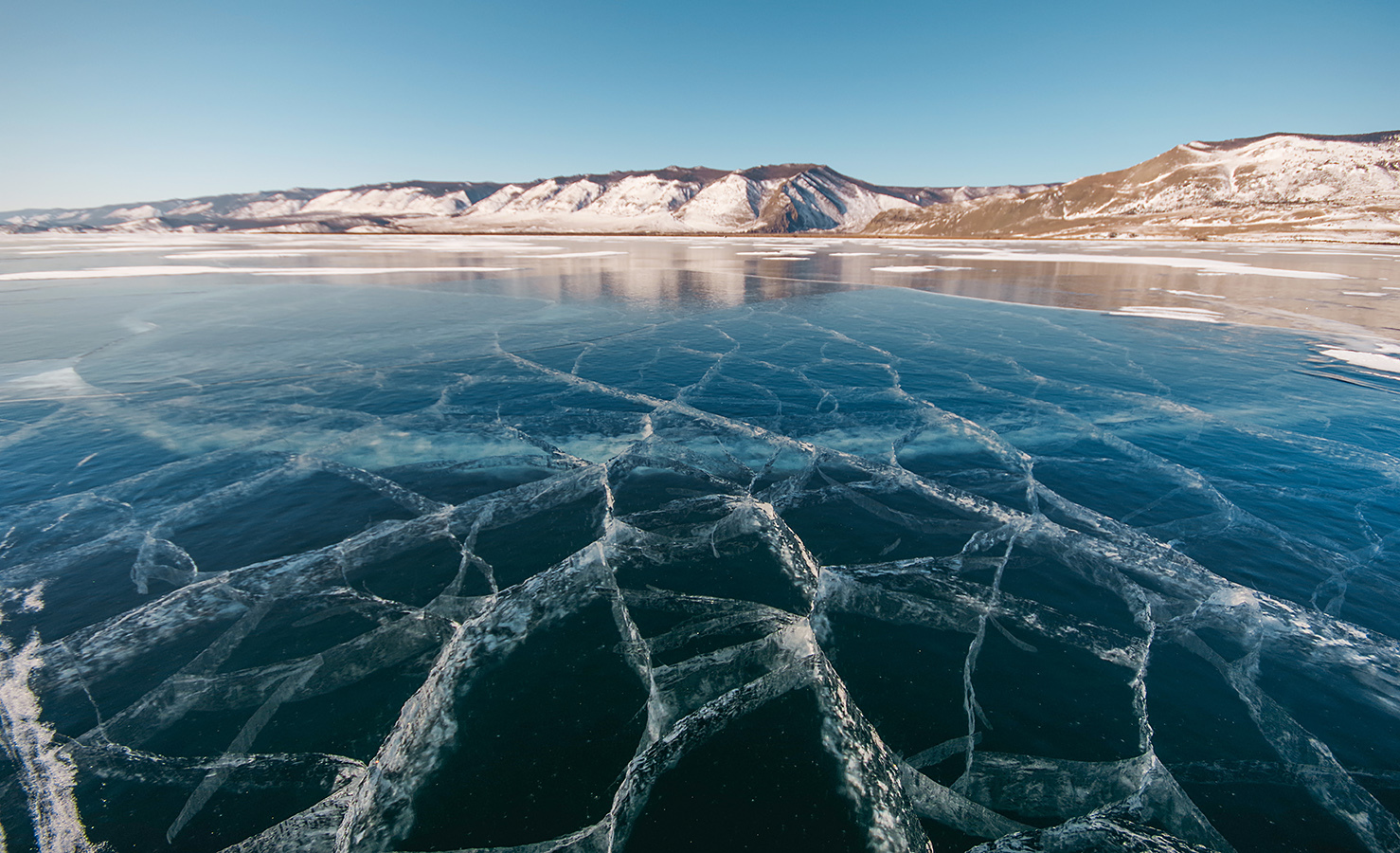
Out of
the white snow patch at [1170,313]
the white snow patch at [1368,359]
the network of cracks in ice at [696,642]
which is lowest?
the network of cracks in ice at [696,642]

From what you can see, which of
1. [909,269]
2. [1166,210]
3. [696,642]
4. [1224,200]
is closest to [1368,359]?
[696,642]

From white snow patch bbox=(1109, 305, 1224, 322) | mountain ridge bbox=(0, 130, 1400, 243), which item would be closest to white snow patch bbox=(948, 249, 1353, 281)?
white snow patch bbox=(1109, 305, 1224, 322)

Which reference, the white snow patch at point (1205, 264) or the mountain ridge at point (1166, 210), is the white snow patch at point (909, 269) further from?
the mountain ridge at point (1166, 210)

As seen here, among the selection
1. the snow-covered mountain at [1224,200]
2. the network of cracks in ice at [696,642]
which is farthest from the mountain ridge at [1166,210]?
the network of cracks in ice at [696,642]

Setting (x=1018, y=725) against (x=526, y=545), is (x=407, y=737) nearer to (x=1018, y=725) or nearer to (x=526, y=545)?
(x=526, y=545)

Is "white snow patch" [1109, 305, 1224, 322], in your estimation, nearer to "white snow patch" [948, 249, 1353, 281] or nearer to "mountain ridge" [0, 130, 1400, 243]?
"white snow patch" [948, 249, 1353, 281]

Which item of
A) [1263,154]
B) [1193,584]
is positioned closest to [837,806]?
[1193,584]

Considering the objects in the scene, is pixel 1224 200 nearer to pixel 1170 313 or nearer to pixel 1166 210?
pixel 1166 210
